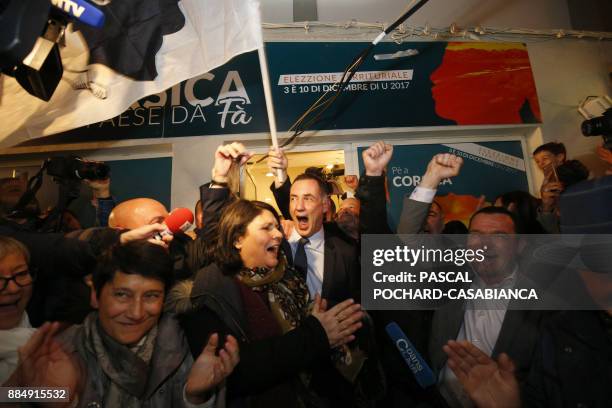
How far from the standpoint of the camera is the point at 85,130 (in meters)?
2.54

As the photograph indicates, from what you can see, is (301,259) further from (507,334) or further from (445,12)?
(445,12)

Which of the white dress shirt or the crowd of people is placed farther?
the white dress shirt

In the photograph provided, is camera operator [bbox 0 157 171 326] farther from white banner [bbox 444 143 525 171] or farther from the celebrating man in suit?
white banner [bbox 444 143 525 171]

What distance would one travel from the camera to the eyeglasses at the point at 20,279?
109cm

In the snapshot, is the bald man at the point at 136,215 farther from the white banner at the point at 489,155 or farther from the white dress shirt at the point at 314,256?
the white banner at the point at 489,155

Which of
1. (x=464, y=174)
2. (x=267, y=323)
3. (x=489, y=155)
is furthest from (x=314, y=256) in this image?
(x=489, y=155)

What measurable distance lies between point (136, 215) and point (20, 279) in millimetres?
654

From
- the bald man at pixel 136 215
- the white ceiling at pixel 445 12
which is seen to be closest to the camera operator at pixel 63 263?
the bald man at pixel 136 215

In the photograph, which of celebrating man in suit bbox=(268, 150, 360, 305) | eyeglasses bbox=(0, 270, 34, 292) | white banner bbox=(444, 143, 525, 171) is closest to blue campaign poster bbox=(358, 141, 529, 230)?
white banner bbox=(444, 143, 525, 171)

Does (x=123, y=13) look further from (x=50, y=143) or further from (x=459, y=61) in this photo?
(x=459, y=61)

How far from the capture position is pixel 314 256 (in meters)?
1.64

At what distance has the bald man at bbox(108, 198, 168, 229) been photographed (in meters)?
1.74

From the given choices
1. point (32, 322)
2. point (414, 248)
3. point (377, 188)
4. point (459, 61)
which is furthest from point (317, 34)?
point (32, 322)

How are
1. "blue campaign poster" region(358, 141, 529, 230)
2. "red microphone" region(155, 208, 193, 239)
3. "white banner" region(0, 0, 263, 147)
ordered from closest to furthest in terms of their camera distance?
1. "white banner" region(0, 0, 263, 147)
2. "red microphone" region(155, 208, 193, 239)
3. "blue campaign poster" region(358, 141, 529, 230)
